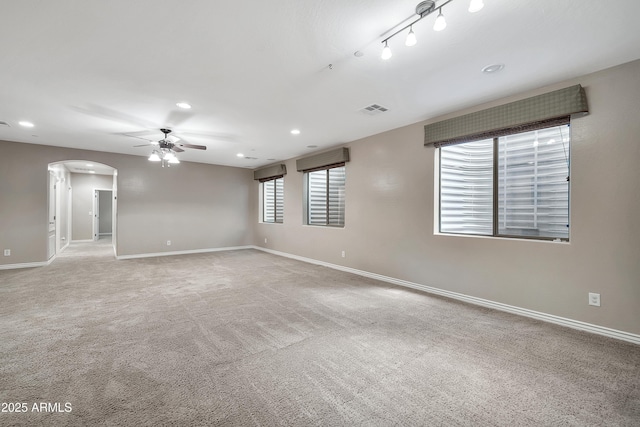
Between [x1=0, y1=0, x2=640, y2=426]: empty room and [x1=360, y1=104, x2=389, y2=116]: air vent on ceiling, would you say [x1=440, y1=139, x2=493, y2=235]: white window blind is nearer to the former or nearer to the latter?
[x1=0, y1=0, x2=640, y2=426]: empty room

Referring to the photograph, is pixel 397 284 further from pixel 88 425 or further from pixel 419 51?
pixel 88 425

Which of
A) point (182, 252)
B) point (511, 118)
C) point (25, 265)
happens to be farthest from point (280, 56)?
point (25, 265)

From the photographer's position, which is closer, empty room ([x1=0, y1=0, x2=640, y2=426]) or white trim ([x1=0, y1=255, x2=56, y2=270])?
empty room ([x1=0, y1=0, x2=640, y2=426])

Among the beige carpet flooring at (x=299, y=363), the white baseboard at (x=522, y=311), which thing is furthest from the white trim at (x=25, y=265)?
the white baseboard at (x=522, y=311)

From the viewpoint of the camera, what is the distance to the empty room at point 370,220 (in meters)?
1.84

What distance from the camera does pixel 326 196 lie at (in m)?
6.36

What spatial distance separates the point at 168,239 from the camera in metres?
7.49

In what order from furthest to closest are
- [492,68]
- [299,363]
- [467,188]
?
[467,188] → [492,68] → [299,363]

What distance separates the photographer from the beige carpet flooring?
164cm

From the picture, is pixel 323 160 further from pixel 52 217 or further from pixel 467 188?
pixel 52 217

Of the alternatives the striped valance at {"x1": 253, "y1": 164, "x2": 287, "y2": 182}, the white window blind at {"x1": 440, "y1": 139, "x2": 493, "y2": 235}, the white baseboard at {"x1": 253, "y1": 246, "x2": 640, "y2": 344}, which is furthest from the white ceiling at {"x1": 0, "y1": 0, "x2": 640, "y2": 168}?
the striped valance at {"x1": 253, "y1": 164, "x2": 287, "y2": 182}

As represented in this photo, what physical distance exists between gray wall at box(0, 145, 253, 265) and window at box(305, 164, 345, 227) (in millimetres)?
2923

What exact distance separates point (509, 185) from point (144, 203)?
7.89m

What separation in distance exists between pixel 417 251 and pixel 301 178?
11.8 ft
